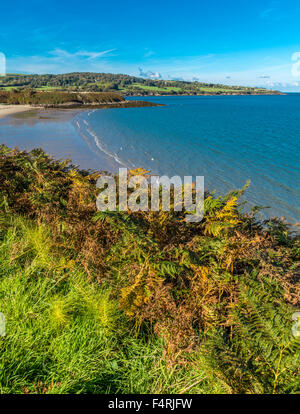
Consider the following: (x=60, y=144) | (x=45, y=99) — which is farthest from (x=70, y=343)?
(x=45, y=99)

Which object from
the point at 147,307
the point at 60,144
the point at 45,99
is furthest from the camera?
the point at 45,99

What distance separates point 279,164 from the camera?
2005 centimetres

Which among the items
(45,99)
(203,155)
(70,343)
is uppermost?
(45,99)

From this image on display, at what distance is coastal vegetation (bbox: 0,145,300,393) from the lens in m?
2.12

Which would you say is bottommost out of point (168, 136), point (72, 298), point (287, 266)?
point (72, 298)

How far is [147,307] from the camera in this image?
276 cm

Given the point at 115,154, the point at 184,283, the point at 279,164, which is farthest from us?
the point at 115,154

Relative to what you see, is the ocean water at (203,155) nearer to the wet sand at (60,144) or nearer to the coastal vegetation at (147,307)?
the wet sand at (60,144)

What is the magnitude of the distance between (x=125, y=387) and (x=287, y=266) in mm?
2255

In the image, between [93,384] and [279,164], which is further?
[279,164]

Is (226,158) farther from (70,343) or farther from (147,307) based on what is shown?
(70,343)

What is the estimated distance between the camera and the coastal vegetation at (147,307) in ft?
6.97

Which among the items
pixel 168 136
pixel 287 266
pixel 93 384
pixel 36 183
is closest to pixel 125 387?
pixel 93 384
